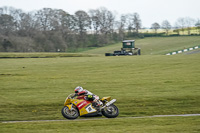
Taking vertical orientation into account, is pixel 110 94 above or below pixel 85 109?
below

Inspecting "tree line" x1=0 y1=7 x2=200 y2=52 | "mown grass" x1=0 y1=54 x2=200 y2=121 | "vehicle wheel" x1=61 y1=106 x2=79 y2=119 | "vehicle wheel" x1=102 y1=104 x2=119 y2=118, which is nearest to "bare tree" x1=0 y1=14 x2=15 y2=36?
"tree line" x1=0 y1=7 x2=200 y2=52

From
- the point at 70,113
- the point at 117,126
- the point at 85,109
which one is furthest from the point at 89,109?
the point at 117,126

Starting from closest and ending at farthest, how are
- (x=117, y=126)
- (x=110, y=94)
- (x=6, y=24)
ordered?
(x=117, y=126) < (x=110, y=94) < (x=6, y=24)

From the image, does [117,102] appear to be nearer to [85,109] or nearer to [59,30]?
[85,109]

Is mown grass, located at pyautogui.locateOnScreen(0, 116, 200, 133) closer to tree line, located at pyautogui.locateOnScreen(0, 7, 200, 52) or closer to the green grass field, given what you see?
the green grass field

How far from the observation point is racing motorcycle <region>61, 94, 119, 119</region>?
18.6 m

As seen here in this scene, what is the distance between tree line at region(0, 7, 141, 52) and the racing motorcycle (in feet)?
343

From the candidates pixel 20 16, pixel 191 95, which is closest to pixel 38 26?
pixel 20 16

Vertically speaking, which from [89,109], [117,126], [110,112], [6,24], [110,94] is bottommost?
[110,94]

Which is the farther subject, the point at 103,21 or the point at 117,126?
the point at 103,21

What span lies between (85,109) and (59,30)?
136 metres

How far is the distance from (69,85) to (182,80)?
10638mm

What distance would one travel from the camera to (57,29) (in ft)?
510

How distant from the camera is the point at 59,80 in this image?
3756cm
